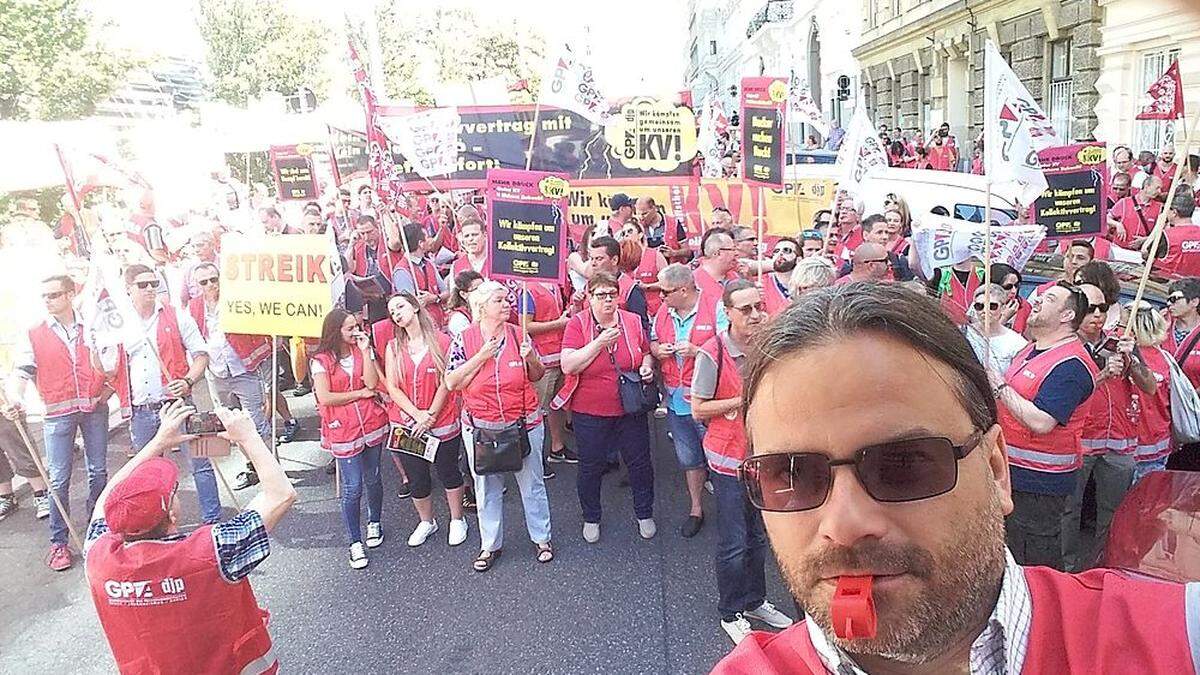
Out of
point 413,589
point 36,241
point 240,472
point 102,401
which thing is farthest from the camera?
point 36,241

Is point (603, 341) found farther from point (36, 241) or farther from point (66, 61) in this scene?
point (66, 61)

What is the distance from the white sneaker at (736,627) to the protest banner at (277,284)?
10.3 feet

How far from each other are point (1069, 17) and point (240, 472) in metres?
19.1

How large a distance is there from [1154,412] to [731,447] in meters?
2.15

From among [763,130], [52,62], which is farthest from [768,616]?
[52,62]

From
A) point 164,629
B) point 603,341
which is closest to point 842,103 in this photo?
point 603,341

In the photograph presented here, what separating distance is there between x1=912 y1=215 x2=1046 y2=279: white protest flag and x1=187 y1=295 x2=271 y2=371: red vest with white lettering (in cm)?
532

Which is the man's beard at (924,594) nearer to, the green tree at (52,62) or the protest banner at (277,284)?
the protest banner at (277,284)

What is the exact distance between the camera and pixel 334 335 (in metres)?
5.27

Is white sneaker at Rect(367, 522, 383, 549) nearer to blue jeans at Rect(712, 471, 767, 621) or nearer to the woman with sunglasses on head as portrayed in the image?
the woman with sunglasses on head

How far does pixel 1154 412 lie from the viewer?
4223 millimetres

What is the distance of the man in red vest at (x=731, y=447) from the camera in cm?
402

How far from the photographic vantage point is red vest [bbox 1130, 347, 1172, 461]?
13.8 ft

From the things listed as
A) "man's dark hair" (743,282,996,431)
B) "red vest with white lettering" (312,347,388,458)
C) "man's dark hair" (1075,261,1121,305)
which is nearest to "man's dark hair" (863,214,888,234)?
"man's dark hair" (1075,261,1121,305)
